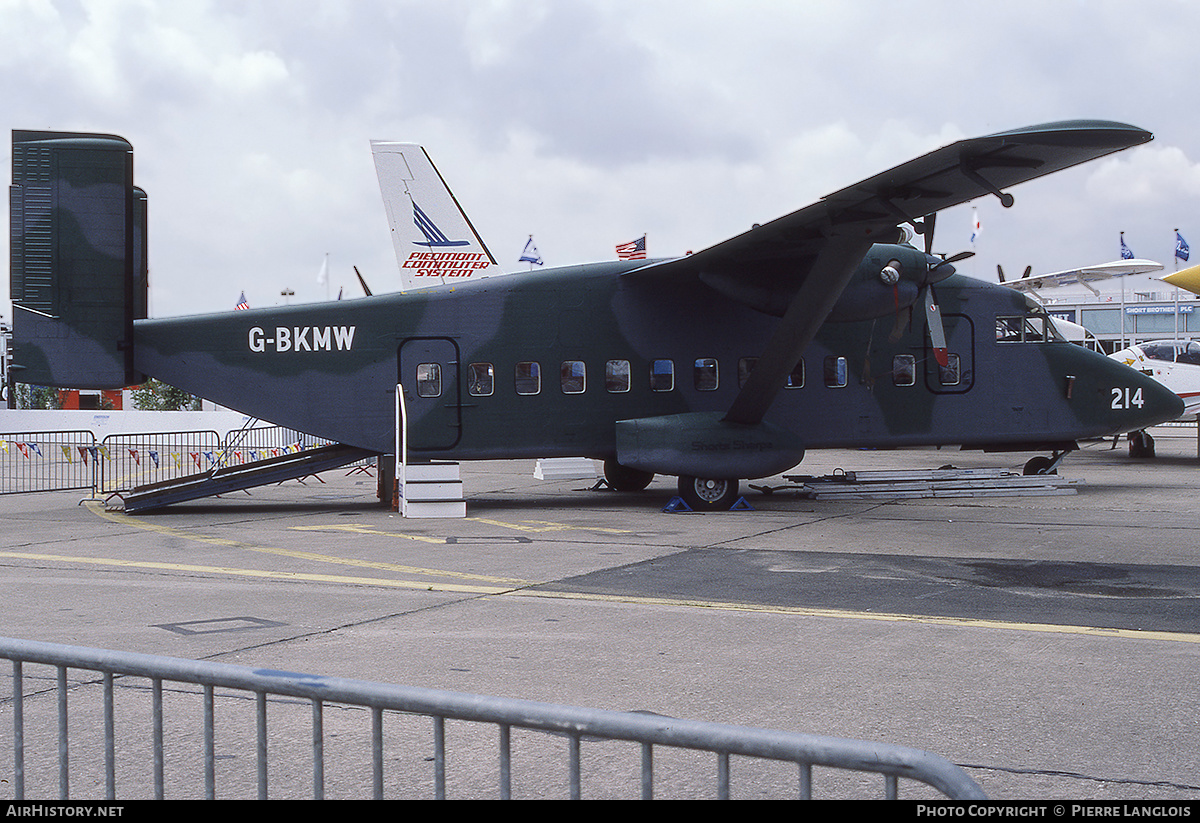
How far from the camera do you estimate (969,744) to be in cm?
504

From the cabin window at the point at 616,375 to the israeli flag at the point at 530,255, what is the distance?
29839 millimetres

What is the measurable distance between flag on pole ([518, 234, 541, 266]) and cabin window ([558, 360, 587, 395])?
29.7 m

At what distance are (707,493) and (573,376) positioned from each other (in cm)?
283

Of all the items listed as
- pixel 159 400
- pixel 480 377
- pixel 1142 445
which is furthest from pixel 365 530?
pixel 159 400

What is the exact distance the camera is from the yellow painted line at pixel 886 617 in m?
7.30

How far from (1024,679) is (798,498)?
11950 mm

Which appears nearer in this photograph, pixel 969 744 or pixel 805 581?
pixel 969 744

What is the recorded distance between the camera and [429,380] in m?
16.7

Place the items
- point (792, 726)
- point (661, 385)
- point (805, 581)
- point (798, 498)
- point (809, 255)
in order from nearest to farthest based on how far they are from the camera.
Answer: point (792, 726), point (805, 581), point (809, 255), point (661, 385), point (798, 498)

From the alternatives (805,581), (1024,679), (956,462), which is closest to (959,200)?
(805,581)

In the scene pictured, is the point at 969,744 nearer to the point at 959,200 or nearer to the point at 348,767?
the point at 348,767

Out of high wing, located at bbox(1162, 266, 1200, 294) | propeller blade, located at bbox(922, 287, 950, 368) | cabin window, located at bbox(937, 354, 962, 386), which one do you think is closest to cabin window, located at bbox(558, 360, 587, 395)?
propeller blade, located at bbox(922, 287, 950, 368)
